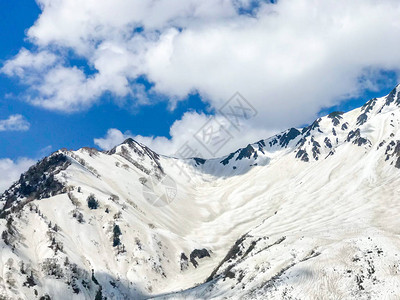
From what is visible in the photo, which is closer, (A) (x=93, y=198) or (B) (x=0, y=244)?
(B) (x=0, y=244)

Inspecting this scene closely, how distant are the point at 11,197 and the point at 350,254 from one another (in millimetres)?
162690

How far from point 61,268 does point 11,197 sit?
101826 millimetres

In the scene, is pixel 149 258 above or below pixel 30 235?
below

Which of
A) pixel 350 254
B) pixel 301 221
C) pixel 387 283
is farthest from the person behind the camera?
pixel 301 221

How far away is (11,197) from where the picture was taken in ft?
584

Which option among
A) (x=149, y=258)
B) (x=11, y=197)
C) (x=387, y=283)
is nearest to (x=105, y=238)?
(x=149, y=258)

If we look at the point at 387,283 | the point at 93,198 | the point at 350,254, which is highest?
the point at 93,198

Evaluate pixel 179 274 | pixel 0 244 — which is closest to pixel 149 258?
pixel 179 274

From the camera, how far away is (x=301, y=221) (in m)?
158

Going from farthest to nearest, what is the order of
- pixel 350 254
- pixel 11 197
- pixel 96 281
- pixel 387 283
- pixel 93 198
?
pixel 11 197 → pixel 93 198 → pixel 96 281 → pixel 350 254 → pixel 387 283

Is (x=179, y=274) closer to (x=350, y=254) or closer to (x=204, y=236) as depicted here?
(x=204, y=236)

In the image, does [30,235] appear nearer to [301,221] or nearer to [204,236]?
[204,236]

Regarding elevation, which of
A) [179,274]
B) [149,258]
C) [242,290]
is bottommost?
[242,290]

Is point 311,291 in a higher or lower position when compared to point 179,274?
lower
